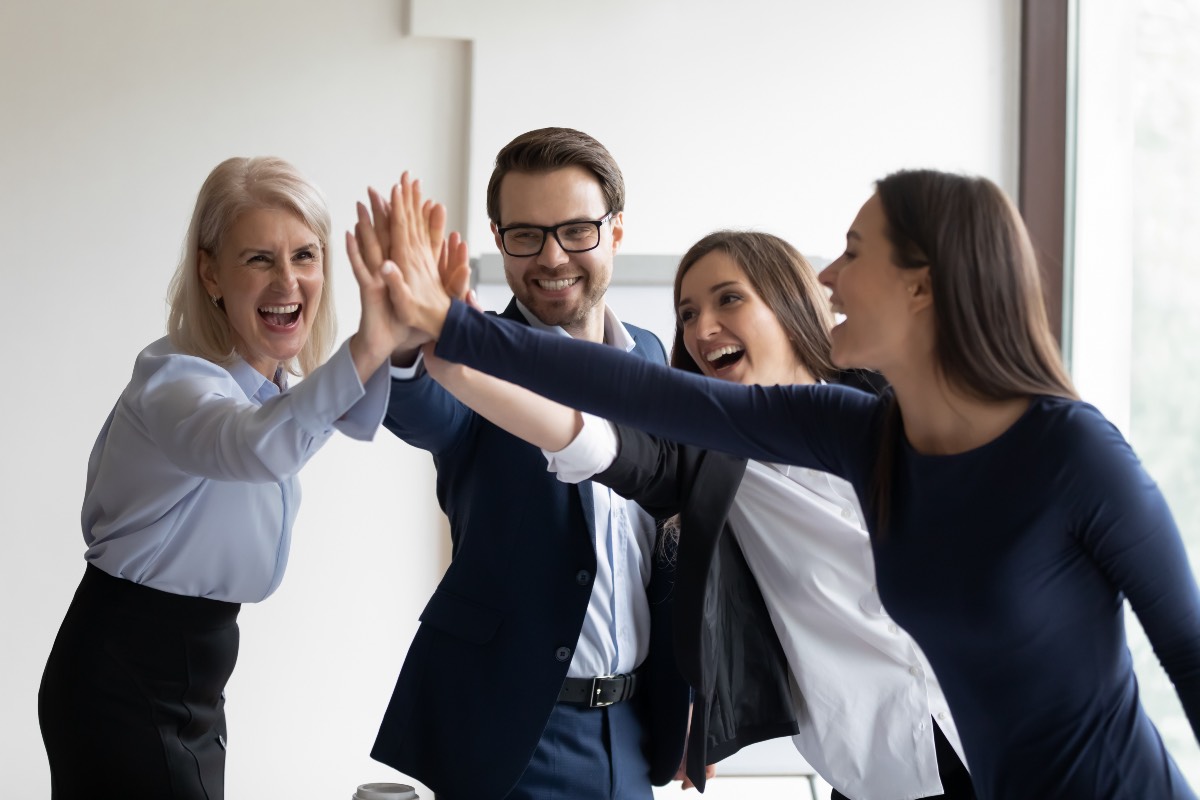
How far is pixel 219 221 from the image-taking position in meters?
1.98

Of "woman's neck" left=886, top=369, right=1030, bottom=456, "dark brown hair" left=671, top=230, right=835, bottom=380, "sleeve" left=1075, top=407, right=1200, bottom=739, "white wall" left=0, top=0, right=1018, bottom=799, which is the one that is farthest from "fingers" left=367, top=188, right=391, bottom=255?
"white wall" left=0, top=0, right=1018, bottom=799

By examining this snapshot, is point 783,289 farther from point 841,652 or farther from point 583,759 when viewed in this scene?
point 583,759

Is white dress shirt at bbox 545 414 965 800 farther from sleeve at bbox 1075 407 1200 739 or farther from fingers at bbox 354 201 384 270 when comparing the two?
fingers at bbox 354 201 384 270

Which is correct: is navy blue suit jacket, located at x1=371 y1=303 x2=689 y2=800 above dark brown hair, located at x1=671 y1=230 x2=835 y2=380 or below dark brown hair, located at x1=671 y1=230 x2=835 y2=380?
below

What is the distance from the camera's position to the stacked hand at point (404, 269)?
159cm

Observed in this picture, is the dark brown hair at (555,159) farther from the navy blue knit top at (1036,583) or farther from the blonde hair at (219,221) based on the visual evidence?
the navy blue knit top at (1036,583)

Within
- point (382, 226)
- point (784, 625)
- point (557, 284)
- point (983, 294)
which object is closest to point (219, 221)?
point (382, 226)

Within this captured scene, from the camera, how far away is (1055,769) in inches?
54.5

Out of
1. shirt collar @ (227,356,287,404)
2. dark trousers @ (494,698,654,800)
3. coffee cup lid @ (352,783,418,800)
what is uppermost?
shirt collar @ (227,356,287,404)

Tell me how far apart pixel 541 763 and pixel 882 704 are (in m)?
0.54

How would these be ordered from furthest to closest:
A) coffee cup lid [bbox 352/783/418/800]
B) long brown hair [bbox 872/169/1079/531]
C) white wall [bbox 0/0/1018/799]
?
white wall [bbox 0/0/1018/799] < coffee cup lid [bbox 352/783/418/800] < long brown hair [bbox 872/169/1079/531]

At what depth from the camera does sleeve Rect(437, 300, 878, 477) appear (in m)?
1.52

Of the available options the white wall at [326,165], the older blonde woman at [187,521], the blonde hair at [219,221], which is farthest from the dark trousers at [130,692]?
the white wall at [326,165]

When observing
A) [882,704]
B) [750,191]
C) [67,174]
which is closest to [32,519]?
[67,174]
